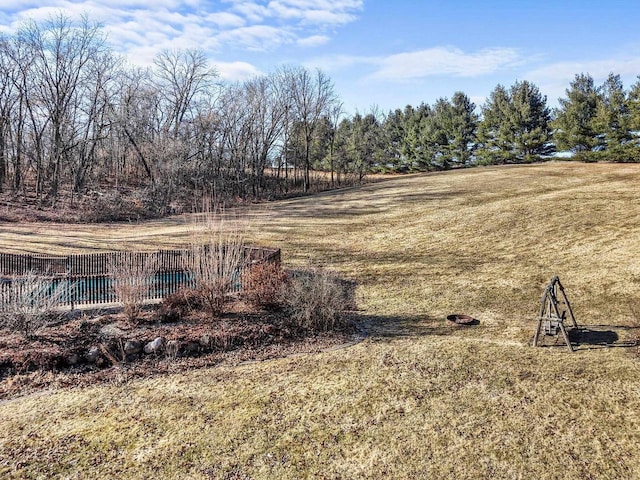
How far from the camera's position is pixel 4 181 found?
32531 millimetres

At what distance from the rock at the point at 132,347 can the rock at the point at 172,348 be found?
475mm

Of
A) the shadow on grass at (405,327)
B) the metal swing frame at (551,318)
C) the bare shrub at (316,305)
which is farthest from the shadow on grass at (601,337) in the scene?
the bare shrub at (316,305)

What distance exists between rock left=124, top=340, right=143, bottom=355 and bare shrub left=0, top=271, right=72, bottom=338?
1745mm

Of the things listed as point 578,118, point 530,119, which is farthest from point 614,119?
point 530,119

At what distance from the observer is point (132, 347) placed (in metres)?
7.94

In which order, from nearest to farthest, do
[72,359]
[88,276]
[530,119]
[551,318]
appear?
[72,359], [551,318], [88,276], [530,119]

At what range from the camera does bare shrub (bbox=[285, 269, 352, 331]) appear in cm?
930

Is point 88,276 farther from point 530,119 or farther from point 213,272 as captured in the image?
point 530,119

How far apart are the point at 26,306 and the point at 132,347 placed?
223 cm

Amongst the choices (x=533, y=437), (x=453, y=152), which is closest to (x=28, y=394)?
(x=533, y=437)

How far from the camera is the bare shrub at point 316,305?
9.30 m

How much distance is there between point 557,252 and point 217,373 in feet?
39.6

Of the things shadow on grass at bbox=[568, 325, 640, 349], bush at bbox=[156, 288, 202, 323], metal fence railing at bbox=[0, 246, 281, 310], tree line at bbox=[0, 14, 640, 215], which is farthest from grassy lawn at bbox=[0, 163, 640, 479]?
tree line at bbox=[0, 14, 640, 215]

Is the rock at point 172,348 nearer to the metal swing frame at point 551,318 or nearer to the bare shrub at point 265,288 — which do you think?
the bare shrub at point 265,288
